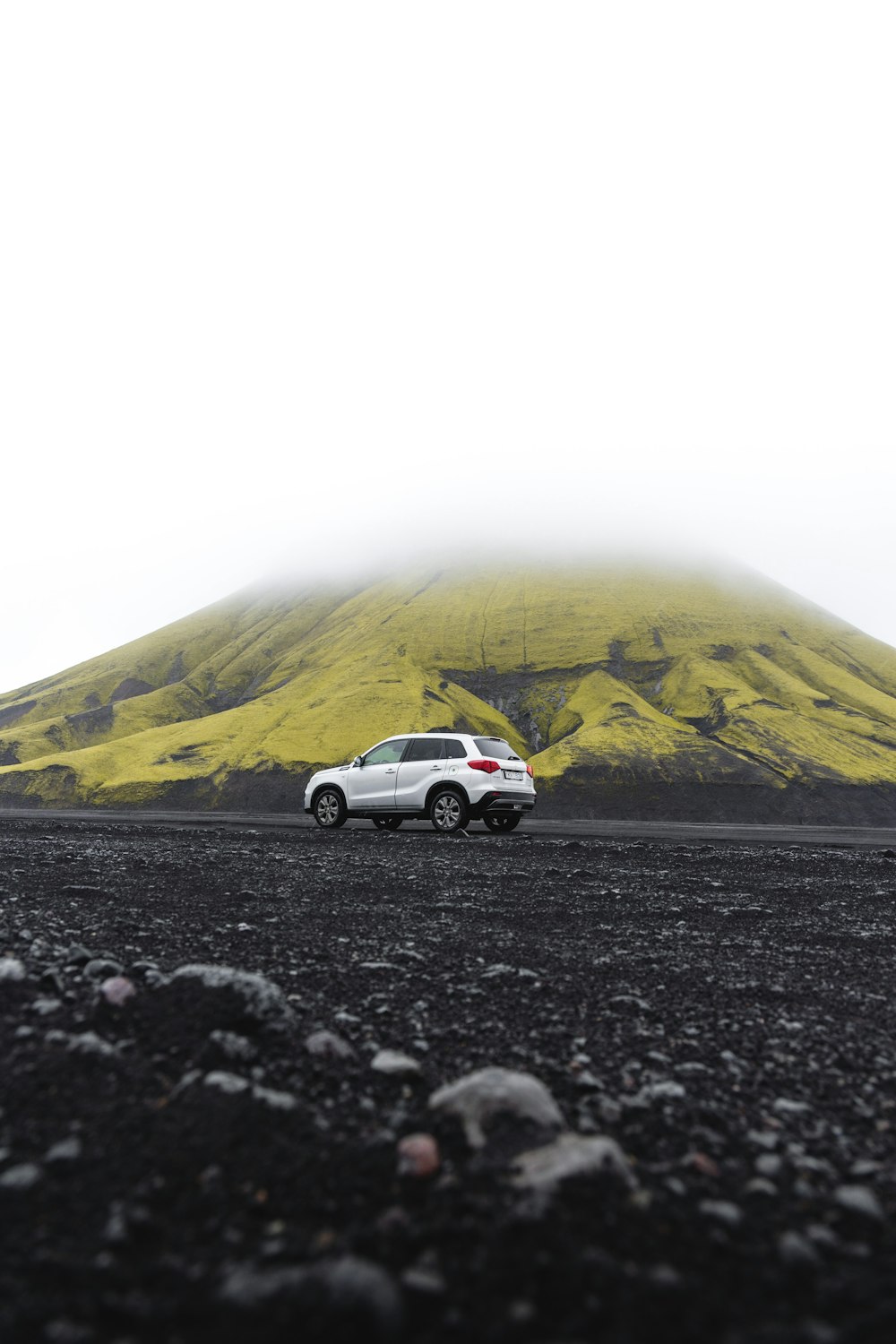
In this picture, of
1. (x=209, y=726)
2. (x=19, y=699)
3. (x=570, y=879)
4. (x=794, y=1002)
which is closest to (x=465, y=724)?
(x=209, y=726)

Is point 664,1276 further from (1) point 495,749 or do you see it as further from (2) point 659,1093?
(1) point 495,749

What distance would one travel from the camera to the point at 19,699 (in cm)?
12400

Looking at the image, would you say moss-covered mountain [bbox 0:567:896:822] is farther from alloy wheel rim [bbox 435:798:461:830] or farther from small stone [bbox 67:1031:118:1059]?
small stone [bbox 67:1031:118:1059]

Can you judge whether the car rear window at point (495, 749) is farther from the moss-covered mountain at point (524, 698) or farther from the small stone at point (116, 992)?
the moss-covered mountain at point (524, 698)

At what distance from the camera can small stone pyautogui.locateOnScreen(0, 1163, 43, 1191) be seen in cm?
206

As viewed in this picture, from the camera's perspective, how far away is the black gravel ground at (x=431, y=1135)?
65.0 inches

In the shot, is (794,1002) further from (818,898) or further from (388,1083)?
(818,898)

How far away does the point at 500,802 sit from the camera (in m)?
16.5

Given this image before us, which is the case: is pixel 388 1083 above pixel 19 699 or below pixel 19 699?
below

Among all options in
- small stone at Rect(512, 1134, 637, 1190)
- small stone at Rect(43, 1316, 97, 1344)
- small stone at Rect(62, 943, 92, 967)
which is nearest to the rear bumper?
small stone at Rect(62, 943, 92, 967)

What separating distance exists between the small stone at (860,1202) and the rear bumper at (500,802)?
14164 millimetres

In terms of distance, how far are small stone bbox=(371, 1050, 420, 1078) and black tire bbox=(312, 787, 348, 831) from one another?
49.8ft

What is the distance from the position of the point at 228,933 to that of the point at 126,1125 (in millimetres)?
3356

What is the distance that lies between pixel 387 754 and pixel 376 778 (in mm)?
691
